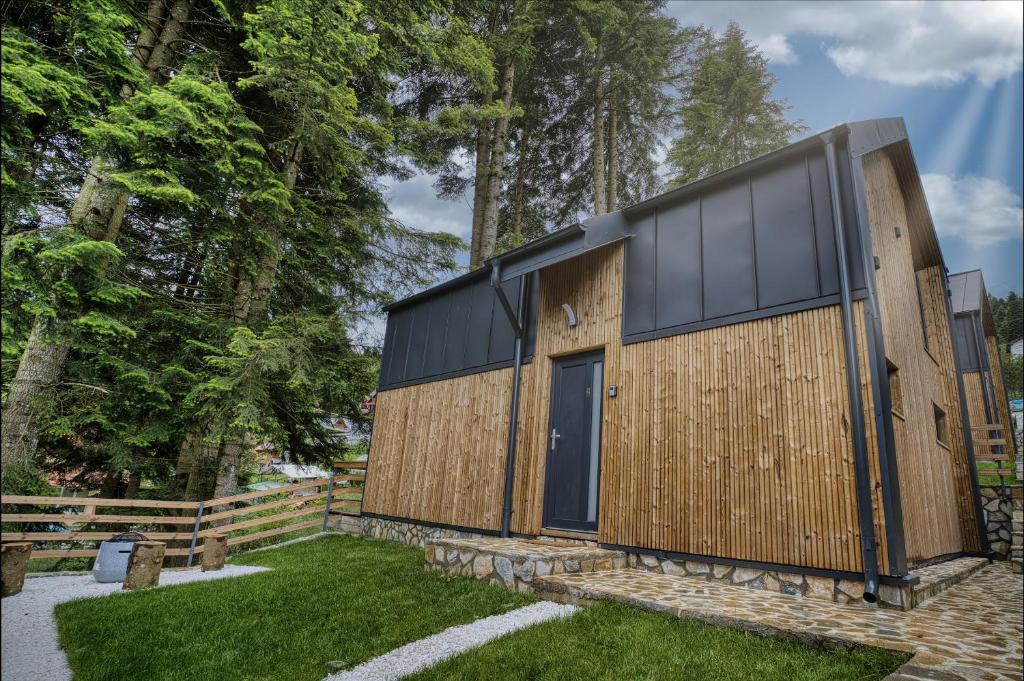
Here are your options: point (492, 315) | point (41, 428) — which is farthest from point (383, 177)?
point (41, 428)

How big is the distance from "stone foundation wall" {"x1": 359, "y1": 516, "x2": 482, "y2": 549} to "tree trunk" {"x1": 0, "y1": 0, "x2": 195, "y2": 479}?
606cm

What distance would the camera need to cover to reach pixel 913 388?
605 centimetres

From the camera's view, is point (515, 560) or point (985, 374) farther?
Answer: point (985, 374)

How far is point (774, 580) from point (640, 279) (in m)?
3.34

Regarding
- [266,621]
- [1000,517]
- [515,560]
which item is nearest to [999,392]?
[1000,517]

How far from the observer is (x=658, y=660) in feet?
9.75

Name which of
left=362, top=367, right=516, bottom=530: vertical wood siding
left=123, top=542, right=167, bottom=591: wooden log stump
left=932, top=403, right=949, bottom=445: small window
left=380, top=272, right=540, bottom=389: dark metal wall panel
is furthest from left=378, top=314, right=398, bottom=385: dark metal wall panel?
left=932, top=403, right=949, bottom=445: small window

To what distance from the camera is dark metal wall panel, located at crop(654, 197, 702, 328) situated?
5.61m

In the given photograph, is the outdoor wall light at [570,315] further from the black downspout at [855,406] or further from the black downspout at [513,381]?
the black downspout at [855,406]

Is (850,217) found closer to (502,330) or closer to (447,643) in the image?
(502,330)

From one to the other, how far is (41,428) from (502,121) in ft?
40.6

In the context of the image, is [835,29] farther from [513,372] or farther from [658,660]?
[513,372]

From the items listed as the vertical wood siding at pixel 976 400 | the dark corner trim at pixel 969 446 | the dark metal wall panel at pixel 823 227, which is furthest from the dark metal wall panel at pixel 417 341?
the vertical wood siding at pixel 976 400

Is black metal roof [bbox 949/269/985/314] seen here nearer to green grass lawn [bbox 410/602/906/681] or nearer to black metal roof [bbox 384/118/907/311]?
black metal roof [bbox 384/118/907/311]
